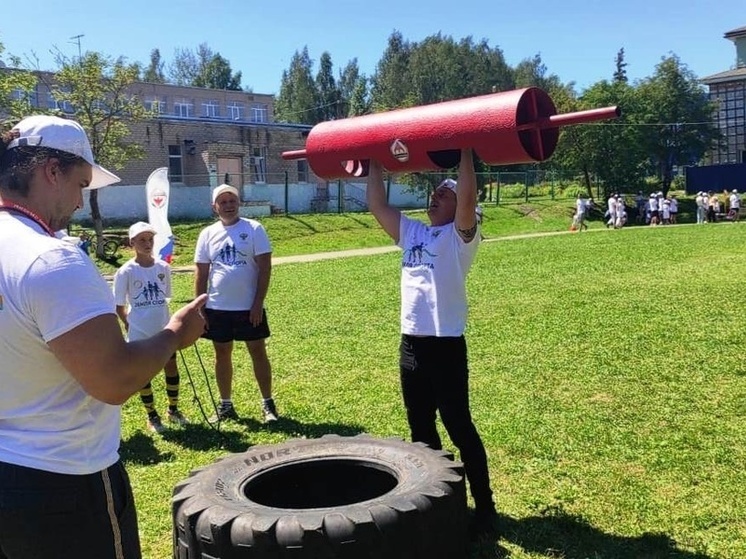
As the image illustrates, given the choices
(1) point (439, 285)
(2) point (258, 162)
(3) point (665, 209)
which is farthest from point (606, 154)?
(1) point (439, 285)

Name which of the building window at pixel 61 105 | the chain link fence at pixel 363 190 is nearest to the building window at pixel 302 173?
the chain link fence at pixel 363 190

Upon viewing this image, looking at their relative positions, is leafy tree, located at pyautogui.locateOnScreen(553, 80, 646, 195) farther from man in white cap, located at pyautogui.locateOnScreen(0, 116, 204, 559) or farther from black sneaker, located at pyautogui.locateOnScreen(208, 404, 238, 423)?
man in white cap, located at pyautogui.locateOnScreen(0, 116, 204, 559)

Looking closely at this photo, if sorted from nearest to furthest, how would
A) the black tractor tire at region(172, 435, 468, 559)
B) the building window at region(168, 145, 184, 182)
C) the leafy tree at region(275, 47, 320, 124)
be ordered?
1. the black tractor tire at region(172, 435, 468, 559)
2. the building window at region(168, 145, 184, 182)
3. the leafy tree at region(275, 47, 320, 124)

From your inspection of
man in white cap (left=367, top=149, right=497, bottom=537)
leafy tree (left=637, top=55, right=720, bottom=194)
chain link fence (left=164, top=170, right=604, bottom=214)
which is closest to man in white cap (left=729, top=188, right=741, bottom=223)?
chain link fence (left=164, top=170, right=604, bottom=214)

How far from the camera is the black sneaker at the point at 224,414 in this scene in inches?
252

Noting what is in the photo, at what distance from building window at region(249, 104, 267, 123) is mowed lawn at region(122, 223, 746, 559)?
5053cm

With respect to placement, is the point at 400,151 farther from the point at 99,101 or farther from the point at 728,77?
the point at 728,77

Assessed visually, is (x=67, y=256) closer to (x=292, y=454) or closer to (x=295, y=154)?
(x=292, y=454)

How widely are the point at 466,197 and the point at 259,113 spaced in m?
59.8

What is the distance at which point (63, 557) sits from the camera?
2244mm

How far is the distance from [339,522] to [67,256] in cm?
142

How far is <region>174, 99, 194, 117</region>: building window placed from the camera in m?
58.9

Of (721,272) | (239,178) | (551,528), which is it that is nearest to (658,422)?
(551,528)

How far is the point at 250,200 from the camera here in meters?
34.4
